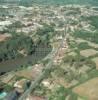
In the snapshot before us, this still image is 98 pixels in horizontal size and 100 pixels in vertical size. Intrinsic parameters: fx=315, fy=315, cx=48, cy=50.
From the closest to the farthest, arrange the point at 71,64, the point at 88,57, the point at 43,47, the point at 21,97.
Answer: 1. the point at 21,97
2. the point at 71,64
3. the point at 88,57
4. the point at 43,47

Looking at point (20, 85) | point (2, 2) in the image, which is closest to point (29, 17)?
point (2, 2)

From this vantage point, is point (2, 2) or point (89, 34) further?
point (2, 2)

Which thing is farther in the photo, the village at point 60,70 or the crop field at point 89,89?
the village at point 60,70

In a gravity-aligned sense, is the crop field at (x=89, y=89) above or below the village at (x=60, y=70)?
above

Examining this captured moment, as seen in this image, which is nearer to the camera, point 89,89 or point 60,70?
point 89,89

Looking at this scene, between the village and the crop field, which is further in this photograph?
the village

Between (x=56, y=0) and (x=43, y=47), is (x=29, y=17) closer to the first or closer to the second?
(x=43, y=47)

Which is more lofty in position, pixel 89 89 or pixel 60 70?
pixel 89 89

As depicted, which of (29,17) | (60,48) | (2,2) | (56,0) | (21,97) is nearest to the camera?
(21,97)

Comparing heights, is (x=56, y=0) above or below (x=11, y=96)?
below

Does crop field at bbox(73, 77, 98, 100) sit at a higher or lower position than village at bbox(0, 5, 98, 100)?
higher

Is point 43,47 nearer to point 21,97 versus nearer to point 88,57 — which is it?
point 88,57
